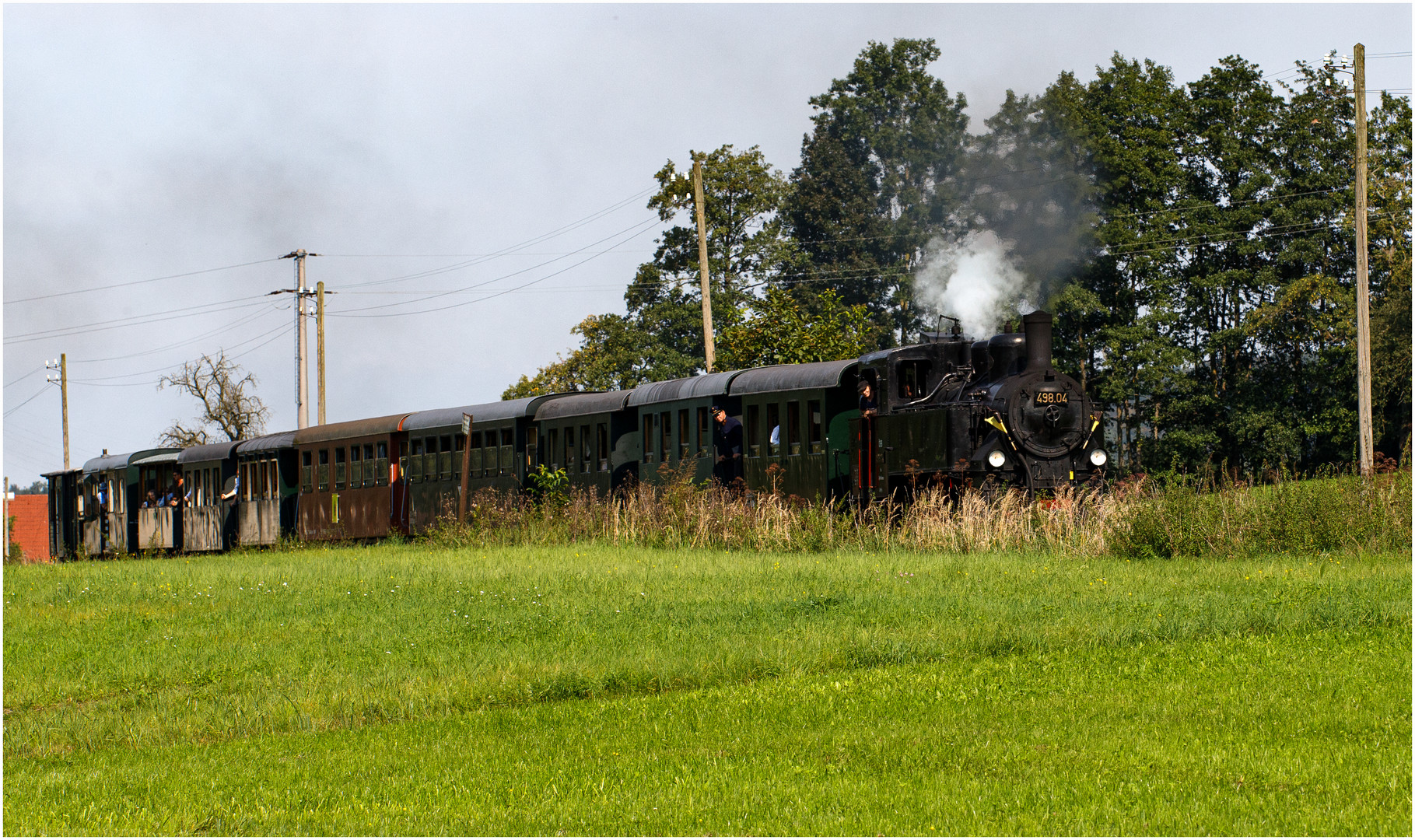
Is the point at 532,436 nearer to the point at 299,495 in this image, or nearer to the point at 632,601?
the point at 299,495

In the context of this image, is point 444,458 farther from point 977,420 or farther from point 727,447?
point 977,420

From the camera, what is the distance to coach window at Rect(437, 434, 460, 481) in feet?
96.2

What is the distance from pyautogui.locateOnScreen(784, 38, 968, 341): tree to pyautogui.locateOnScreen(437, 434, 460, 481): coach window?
30529 mm

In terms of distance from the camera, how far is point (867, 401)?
861 inches

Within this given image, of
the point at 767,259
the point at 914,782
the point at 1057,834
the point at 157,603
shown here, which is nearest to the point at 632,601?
the point at 157,603

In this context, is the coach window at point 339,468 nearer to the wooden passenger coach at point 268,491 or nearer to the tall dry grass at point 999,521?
the wooden passenger coach at point 268,491

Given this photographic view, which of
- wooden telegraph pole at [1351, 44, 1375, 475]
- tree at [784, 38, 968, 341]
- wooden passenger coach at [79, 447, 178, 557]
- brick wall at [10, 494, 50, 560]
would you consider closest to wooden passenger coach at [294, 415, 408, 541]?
wooden passenger coach at [79, 447, 178, 557]

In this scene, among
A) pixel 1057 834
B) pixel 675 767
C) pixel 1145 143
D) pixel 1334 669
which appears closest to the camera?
pixel 1057 834

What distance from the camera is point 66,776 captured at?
7891 mm

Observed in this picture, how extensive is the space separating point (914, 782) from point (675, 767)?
1.23 meters

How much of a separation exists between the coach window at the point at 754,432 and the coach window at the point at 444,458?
7804mm

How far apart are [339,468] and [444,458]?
4.18 metres

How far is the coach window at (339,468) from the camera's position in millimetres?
32344

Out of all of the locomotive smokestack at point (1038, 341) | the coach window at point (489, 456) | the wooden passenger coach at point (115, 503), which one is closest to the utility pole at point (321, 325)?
the wooden passenger coach at point (115, 503)
